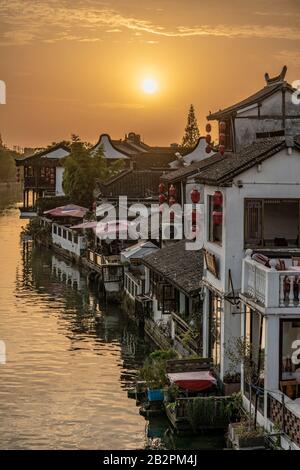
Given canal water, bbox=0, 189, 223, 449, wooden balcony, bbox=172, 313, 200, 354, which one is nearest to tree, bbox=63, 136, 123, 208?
canal water, bbox=0, 189, 223, 449

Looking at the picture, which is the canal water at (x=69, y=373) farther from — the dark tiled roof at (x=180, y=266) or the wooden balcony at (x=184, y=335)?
the dark tiled roof at (x=180, y=266)

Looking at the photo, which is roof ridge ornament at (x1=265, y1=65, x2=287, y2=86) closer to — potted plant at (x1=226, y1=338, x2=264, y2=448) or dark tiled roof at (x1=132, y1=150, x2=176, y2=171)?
potted plant at (x1=226, y1=338, x2=264, y2=448)

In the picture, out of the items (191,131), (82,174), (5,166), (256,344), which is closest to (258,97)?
(256,344)

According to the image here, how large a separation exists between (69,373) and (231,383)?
6779mm

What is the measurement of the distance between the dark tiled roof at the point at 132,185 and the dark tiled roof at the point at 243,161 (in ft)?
120

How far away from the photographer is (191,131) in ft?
414

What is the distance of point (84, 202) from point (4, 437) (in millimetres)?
49334

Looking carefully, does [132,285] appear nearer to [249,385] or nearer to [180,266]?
[180,266]

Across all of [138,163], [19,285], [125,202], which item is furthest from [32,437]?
[138,163]

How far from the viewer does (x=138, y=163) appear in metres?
66.6

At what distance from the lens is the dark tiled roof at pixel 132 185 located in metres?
57.7

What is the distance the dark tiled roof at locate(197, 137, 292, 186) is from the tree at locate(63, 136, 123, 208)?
152ft

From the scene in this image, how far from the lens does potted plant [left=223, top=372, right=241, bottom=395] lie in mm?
19359

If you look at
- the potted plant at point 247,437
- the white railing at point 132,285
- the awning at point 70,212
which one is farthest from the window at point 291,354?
the awning at point 70,212
